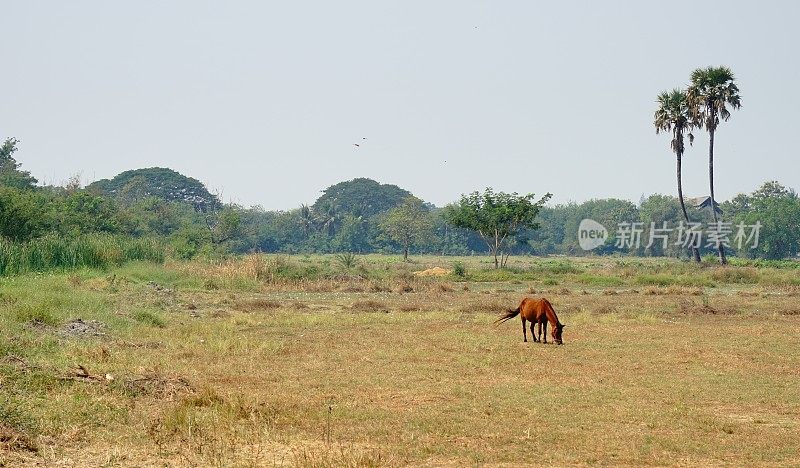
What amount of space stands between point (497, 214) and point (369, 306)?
29.9 m

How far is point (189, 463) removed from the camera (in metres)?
9.37

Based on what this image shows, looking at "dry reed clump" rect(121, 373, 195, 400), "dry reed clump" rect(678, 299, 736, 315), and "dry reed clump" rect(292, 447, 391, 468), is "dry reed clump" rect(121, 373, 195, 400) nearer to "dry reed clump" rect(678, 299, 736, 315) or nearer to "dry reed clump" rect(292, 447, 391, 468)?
"dry reed clump" rect(292, 447, 391, 468)

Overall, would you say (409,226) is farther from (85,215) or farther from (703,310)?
(703,310)

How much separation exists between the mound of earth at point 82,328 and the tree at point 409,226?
267 feet

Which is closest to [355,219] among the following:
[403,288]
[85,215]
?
[85,215]

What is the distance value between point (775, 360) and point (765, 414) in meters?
5.61

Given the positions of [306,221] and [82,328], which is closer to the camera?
[82,328]

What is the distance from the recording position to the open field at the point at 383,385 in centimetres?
1002

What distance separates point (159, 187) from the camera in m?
118

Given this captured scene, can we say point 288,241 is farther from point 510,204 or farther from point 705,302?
point 705,302

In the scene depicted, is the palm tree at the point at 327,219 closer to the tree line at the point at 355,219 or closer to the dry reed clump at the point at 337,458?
the tree line at the point at 355,219

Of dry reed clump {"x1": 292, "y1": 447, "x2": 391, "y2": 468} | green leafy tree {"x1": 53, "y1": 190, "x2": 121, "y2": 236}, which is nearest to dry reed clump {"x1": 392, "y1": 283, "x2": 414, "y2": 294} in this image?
green leafy tree {"x1": 53, "y1": 190, "x2": 121, "y2": 236}

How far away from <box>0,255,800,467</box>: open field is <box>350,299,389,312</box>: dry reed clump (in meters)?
0.62

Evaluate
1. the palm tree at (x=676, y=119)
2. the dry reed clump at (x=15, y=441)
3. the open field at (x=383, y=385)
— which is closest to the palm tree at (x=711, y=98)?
the palm tree at (x=676, y=119)
